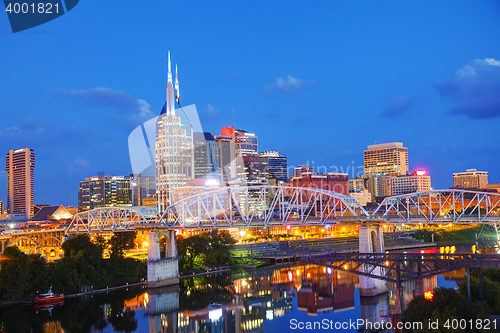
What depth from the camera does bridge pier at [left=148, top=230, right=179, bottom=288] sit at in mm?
84812

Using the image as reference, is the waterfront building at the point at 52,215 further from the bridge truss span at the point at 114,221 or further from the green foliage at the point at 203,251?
the green foliage at the point at 203,251

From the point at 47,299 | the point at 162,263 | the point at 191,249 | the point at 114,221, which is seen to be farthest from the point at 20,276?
the point at 191,249

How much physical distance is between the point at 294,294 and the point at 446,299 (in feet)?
117

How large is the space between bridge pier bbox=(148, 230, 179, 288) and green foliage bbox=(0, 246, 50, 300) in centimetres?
1760

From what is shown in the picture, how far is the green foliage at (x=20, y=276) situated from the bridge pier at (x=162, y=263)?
1760 centimetres

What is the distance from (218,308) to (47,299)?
83.4ft

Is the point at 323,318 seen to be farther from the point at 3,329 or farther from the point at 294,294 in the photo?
the point at 3,329

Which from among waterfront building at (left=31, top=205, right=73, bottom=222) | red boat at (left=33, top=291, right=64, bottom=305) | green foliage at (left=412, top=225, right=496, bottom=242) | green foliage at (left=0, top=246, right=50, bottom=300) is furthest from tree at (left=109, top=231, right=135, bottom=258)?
green foliage at (left=412, top=225, right=496, bottom=242)

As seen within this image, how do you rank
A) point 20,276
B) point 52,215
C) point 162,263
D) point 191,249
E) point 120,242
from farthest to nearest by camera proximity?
point 52,215 → point 191,249 → point 120,242 → point 162,263 → point 20,276

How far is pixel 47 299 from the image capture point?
69.8 metres

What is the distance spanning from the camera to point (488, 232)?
163000mm

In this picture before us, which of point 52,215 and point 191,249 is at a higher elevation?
point 52,215

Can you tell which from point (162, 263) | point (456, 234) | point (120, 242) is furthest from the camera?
point (456, 234)

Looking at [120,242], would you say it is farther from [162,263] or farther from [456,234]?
[456,234]
